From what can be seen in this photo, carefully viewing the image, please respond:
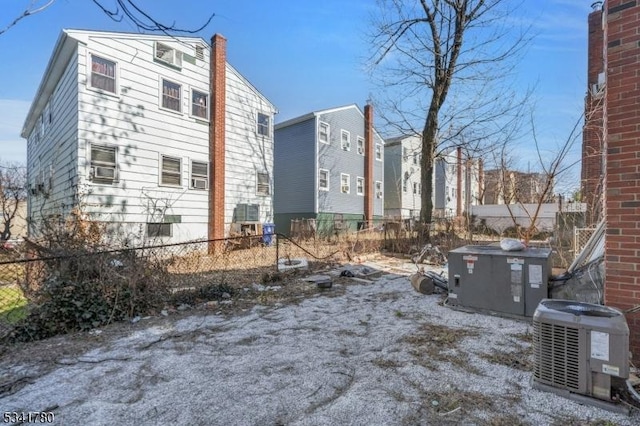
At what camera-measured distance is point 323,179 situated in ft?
65.3

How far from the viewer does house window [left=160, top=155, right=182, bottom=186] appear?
1211cm

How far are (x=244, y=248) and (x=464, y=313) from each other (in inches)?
385

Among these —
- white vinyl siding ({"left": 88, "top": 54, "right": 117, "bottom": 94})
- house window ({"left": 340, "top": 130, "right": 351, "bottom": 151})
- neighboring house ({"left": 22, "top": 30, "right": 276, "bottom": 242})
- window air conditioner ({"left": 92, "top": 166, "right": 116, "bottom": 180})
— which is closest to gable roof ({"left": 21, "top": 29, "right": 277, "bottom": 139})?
neighboring house ({"left": 22, "top": 30, "right": 276, "bottom": 242})

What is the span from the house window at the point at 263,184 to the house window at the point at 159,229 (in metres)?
4.25

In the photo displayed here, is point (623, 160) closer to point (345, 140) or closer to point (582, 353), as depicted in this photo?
point (582, 353)

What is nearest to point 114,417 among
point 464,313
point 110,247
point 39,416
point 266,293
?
point 39,416

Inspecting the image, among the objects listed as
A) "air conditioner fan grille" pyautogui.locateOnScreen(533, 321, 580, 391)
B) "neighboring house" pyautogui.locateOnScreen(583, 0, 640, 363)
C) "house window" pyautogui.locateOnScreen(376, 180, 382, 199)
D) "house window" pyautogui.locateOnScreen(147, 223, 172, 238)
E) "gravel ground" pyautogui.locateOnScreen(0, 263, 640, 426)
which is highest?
"house window" pyautogui.locateOnScreen(376, 180, 382, 199)

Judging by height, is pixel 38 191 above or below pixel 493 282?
above

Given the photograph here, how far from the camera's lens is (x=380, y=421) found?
2.45 metres

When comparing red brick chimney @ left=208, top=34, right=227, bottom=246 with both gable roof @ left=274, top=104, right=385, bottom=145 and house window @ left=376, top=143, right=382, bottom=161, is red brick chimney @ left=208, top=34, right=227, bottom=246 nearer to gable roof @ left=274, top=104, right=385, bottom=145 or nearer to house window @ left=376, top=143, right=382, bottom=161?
gable roof @ left=274, top=104, right=385, bottom=145

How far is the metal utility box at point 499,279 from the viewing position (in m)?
4.76

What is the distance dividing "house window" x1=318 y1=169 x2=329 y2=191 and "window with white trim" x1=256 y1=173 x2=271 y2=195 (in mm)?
4676

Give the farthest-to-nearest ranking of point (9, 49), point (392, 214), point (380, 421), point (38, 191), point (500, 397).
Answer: point (392, 214), point (38, 191), point (9, 49), point (500, 397), point (380, 421)

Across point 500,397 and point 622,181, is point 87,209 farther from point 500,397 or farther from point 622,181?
point 622,181
